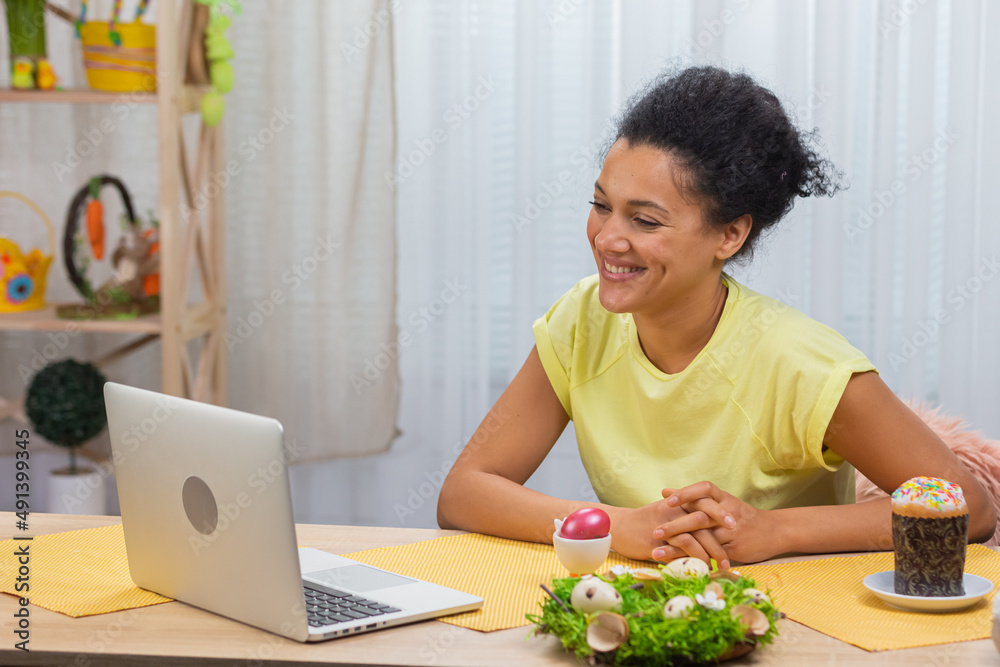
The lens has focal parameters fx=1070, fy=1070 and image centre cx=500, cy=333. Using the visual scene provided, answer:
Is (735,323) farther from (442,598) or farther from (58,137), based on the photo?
(58,137)

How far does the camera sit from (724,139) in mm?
1475

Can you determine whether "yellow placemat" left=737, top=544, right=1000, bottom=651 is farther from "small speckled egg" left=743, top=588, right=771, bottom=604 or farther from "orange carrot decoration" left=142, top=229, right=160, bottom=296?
"orange carrot decoration" left=142, top=229, right=160, bottom=296

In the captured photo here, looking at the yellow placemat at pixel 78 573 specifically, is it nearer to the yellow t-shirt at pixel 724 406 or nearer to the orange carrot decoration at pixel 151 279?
the yellow t-shirt at pixel 724 406

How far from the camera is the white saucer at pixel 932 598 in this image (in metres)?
1.09

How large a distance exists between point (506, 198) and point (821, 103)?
33.4 inches

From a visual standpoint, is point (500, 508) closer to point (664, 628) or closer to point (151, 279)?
point (664, 628)

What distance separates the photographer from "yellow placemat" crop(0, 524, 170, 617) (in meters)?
1.13

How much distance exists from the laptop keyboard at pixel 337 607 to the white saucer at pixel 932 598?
0.51m

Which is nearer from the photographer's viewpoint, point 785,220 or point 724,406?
point 724,406

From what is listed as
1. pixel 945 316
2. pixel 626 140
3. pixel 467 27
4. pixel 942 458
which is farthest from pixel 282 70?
pixel 942 458

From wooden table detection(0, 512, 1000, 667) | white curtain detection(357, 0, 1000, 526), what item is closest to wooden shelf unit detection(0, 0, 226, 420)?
white curtain detection(357, 0, 1000, 526)

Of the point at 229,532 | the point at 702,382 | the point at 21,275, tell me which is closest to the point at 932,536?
the point at 702,382

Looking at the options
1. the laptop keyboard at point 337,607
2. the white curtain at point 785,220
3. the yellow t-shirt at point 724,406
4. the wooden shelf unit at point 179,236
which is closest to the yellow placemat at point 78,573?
the laptop keyboard at point 337,607

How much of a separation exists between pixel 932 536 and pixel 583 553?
36 cm
